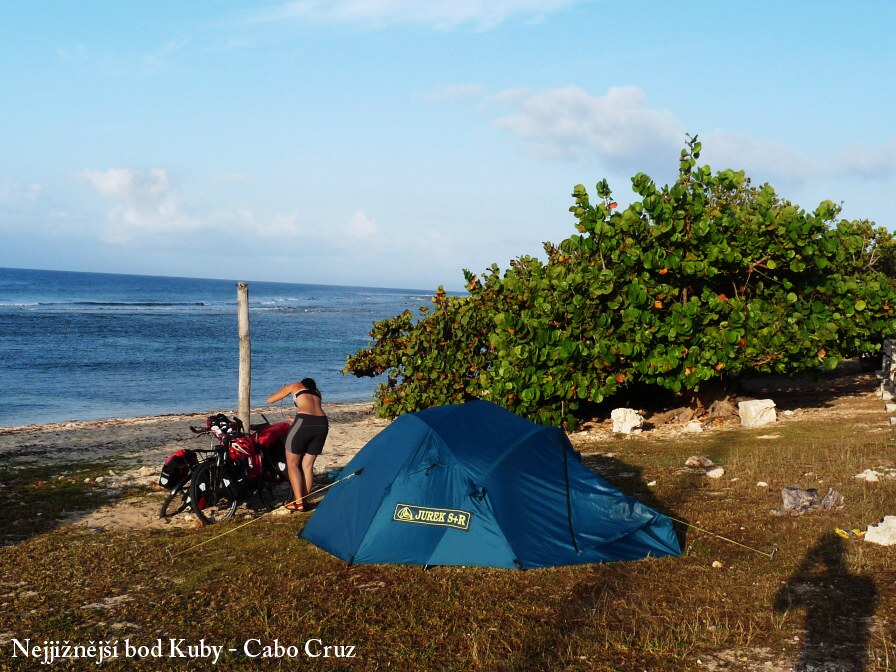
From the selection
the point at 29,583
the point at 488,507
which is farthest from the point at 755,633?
the point at 29,583

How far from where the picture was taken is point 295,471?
10805mm

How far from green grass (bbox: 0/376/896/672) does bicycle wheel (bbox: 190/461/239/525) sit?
0.42 meters

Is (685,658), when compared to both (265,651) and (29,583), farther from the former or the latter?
(29,583)

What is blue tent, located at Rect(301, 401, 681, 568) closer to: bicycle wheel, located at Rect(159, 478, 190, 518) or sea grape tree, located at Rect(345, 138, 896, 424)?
bicycle wheel, located at Rect(159, 478, 190, 518)

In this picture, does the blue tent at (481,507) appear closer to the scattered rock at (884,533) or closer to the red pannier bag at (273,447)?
the scattered rock at (884,533)

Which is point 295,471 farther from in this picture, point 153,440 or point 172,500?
point 153,440

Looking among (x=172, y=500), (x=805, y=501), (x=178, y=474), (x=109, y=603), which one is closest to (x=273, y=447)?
(x=178, y=474)

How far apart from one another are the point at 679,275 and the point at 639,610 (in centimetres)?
1074

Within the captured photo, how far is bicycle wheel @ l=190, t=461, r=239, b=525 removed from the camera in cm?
1027

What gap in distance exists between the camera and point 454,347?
19.3 metres

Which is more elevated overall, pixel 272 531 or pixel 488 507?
pixel 488 507

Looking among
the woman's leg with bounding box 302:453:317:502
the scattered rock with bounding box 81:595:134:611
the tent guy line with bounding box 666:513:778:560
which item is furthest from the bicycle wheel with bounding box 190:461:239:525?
the tent guy line with bounding box 666:513:778:560

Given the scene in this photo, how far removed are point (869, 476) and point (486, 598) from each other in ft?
20.9

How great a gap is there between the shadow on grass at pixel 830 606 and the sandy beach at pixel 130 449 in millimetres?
6526
